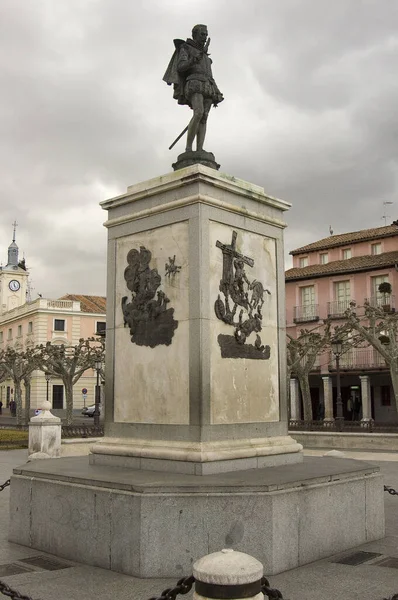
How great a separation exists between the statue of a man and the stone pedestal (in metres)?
0.98

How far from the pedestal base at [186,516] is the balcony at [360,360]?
34834 millimetres

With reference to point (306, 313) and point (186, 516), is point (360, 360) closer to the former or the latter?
point (306, 313)

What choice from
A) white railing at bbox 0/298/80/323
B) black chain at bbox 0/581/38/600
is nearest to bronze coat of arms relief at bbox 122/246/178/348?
black chain at bbox 0/581/38/600

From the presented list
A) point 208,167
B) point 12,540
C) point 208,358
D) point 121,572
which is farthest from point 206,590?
point 208,167

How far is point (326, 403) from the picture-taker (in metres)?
42.5

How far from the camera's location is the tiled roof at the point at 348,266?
43344 mm

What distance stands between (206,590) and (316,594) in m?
2.21

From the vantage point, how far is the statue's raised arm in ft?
27.4

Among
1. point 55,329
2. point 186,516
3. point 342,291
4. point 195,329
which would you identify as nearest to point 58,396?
point 55,329

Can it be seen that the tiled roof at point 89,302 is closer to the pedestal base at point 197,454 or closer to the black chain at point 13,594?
the pedestal base at point 197,454

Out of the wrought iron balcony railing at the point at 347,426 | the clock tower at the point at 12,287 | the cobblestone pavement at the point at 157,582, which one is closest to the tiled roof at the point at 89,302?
the clock tower at the point at 12,287

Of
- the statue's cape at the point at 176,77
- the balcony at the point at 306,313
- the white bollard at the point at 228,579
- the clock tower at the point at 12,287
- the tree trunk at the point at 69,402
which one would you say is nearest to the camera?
the white bollard at the point at 228,579

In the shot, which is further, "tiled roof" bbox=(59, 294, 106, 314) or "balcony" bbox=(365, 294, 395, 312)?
"tiled roof" bbox=(59, 294, 106, 314)

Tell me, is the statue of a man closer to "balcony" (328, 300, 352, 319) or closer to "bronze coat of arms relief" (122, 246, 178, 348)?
"bronze coat of arms relief" (122, 246, 178, 348)
